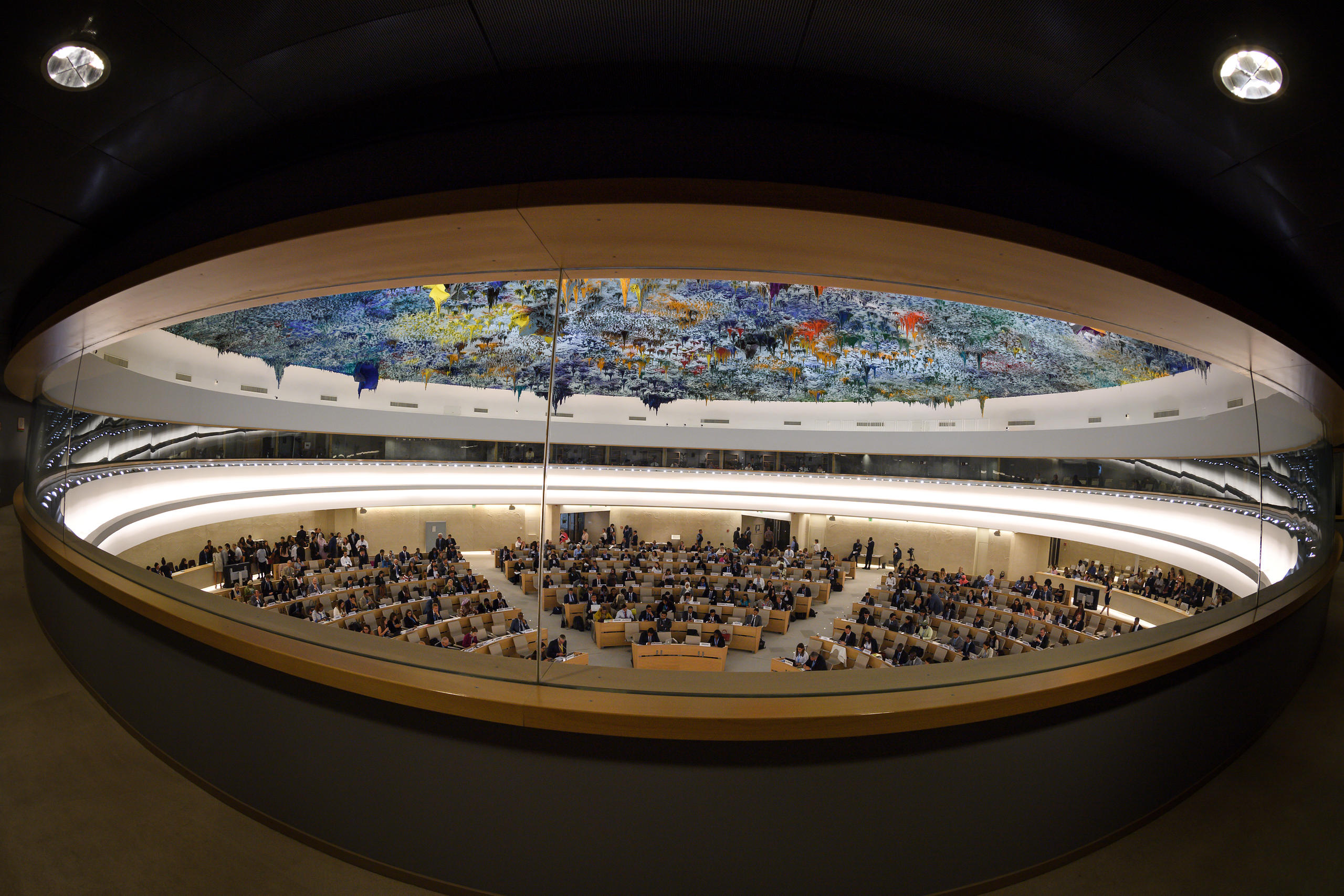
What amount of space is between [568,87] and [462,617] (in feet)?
32.1

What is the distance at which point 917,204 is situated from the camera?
6.47 feet

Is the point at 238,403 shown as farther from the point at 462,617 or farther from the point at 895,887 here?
the point at 895,887

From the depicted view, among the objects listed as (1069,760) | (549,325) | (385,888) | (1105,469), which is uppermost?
(549,325)

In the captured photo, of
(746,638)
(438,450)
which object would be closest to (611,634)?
(746,638)

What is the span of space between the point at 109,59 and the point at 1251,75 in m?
3.94

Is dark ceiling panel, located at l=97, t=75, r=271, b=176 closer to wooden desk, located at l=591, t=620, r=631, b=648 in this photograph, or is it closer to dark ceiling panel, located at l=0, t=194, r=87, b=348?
dark ceiling panel, located at l=0, t=194, r=87, b=348

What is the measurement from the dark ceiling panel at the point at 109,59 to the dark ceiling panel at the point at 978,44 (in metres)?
2.25

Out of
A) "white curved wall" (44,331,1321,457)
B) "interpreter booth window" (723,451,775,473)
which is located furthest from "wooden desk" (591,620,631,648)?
"interpreter booth window" (723,451,775,473)

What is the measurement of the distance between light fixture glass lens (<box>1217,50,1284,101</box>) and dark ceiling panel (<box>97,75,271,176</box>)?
11.5ft

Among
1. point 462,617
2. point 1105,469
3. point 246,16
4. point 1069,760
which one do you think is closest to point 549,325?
point 462,617

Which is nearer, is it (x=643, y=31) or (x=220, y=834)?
(x=643, y=31)

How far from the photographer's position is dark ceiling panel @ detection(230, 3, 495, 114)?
1880 millimetres

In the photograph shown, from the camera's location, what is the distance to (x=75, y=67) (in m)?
2.11

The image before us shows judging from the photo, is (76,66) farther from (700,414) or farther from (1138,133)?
(700,414)
